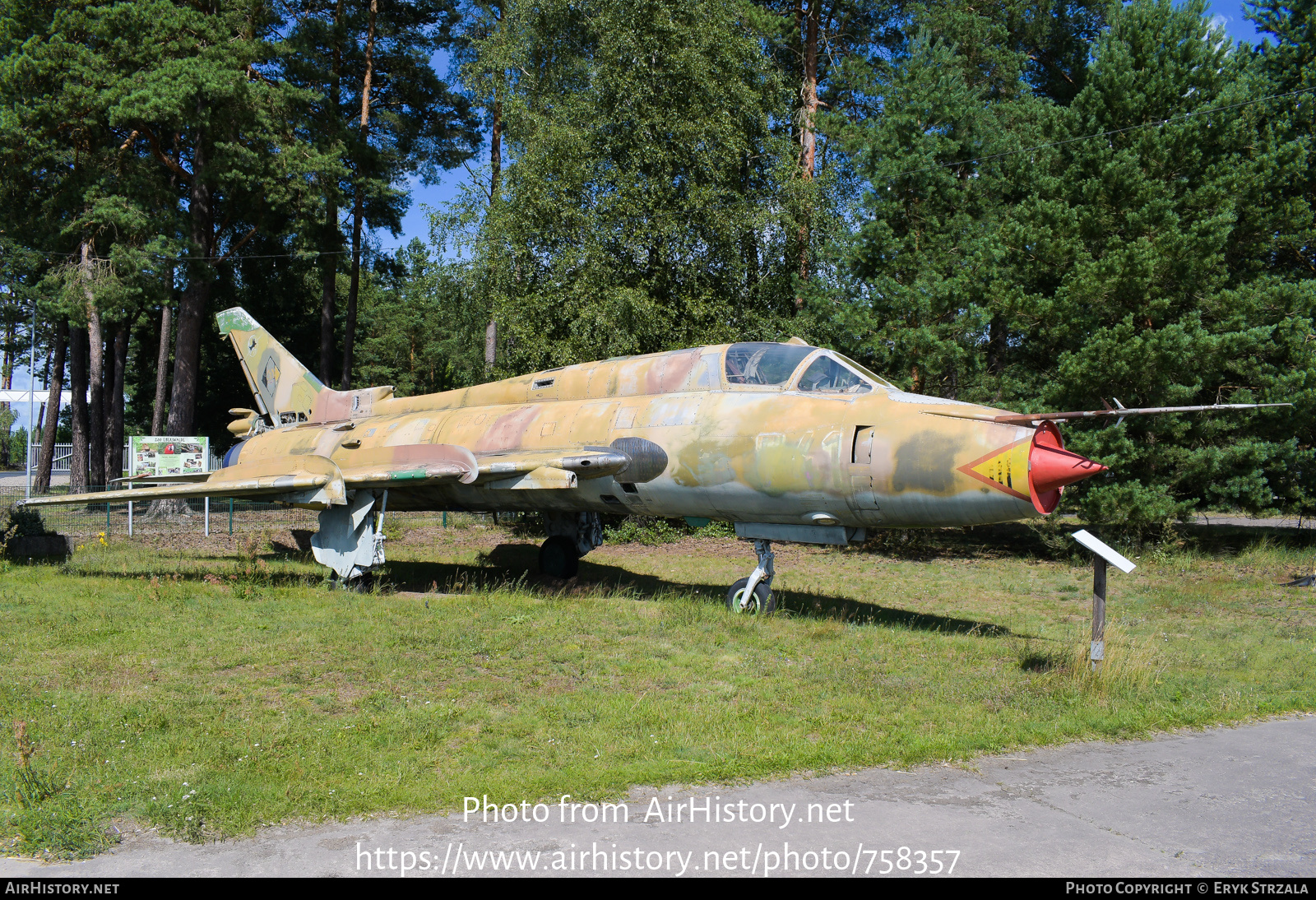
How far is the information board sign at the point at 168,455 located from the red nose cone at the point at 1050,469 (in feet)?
53.3

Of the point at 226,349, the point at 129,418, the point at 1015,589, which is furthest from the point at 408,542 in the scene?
the point at 129,418

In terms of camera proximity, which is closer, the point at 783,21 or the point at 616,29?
the point at 616,29

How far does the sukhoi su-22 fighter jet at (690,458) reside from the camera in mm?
8719

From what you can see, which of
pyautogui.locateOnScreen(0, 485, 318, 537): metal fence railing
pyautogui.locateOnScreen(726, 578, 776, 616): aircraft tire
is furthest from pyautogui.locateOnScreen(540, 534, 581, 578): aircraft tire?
pyautogui.locateOnScreen(0, 485, 318, 537): metal fence railing

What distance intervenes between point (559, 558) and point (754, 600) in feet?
15.0

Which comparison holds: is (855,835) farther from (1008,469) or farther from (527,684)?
(1008,469)

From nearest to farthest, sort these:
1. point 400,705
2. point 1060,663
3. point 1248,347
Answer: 1. point 400,705
2. point 1060,663
3. point 1248,347

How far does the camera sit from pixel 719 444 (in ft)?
33.9

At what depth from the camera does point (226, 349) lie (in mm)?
38281

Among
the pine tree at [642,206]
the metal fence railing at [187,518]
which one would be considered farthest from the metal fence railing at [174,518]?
the pine tree at [642,206]

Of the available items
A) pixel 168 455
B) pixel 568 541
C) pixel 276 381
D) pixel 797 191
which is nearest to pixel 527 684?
pixel 568 541

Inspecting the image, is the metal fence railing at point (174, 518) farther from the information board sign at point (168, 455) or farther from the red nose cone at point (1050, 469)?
the red nose cone at point (1050, 469)

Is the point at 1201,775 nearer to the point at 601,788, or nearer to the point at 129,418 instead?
the point at 601,788

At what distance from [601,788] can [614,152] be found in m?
20.0
